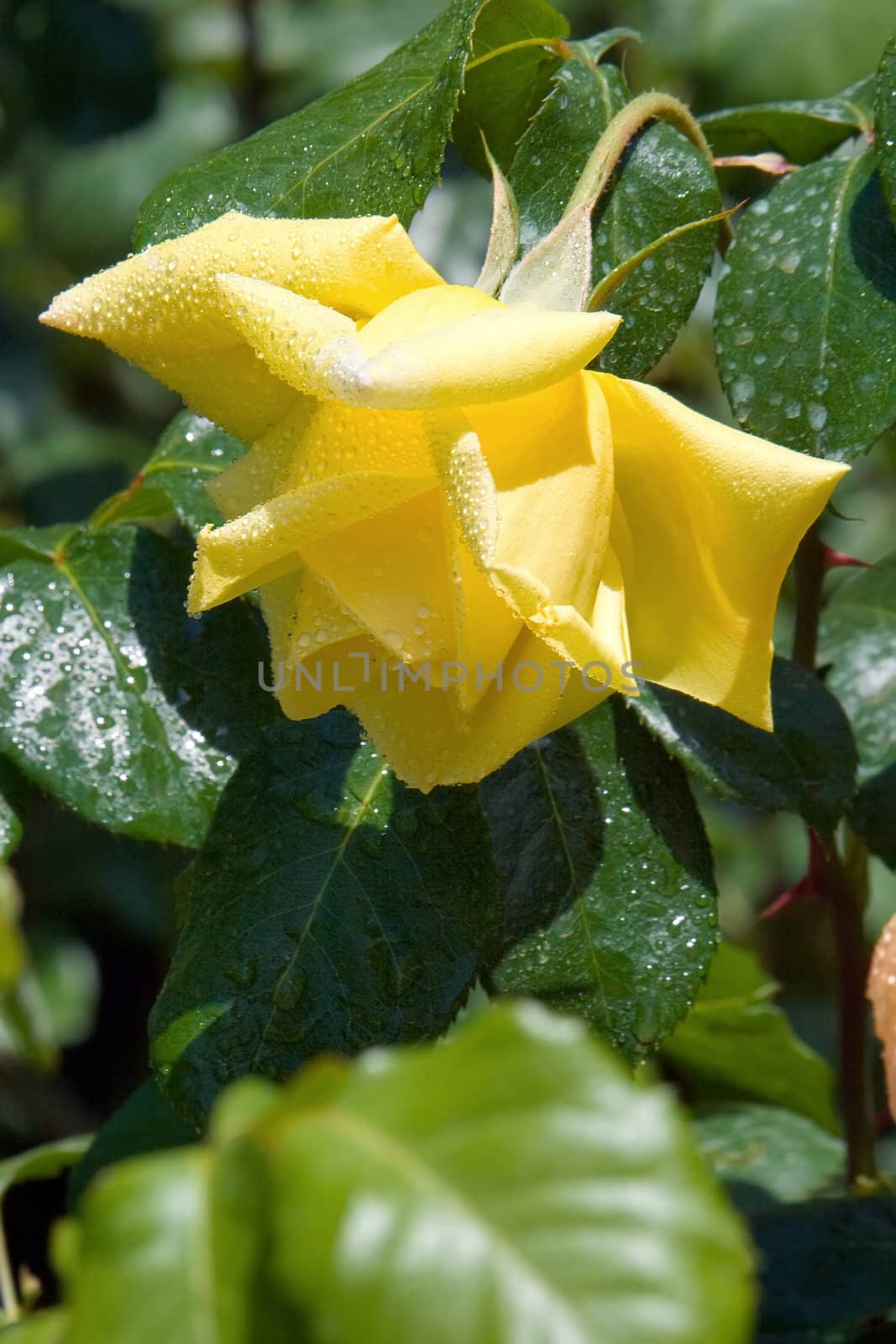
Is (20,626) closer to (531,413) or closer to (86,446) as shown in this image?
(531,413)

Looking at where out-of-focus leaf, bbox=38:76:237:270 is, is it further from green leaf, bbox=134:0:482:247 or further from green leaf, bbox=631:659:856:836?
green leaf, bbox=631:659:856:836

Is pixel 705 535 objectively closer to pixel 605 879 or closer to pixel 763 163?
pixel 605 879

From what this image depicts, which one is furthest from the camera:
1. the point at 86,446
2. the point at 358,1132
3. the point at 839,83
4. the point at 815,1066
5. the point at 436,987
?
the point at 86,446

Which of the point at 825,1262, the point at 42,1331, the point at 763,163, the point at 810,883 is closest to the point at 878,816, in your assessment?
the point at 810,883

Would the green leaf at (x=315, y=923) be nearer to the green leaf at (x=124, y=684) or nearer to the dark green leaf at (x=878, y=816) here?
the green leaf at (x=124, y=684)

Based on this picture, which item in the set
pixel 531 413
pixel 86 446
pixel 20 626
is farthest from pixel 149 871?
pixel 531 413

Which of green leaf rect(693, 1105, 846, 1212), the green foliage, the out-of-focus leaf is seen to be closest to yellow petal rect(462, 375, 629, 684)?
the green foliage
